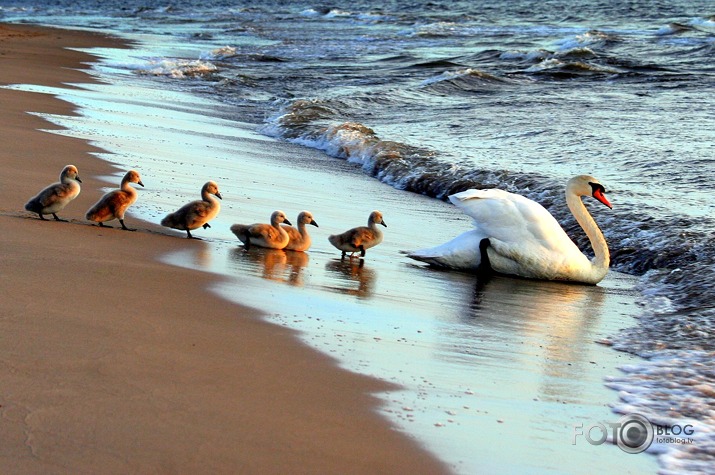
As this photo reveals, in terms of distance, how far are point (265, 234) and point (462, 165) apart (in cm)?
517

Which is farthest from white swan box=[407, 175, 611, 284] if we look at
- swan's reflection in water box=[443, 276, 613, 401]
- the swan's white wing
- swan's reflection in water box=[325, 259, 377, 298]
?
swan's reflection in water box=[325, 259, 377, 298]

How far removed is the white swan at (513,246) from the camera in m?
7.72

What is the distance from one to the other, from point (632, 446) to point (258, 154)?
911 centimetres

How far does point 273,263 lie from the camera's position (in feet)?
24.0

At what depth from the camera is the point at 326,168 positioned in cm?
1288

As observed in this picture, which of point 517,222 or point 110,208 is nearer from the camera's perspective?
point 110,208

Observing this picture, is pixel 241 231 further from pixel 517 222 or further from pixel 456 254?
pixel 517 222

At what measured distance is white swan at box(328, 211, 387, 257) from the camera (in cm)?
776

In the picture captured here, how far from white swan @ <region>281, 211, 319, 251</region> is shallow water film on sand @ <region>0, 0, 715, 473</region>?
118 millimetres

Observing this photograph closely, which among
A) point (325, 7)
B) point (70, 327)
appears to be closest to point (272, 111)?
point (70, 327)

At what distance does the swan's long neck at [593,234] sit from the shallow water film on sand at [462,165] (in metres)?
0.21

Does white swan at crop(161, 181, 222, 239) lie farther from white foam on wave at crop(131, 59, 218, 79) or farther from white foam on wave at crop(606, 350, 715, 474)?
white foam on wave at crop(131, 59, 218, 79)

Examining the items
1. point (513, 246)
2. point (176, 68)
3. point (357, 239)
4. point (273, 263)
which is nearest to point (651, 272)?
point (513, 246)

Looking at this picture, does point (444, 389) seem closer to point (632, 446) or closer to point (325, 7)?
point (632, 446)
